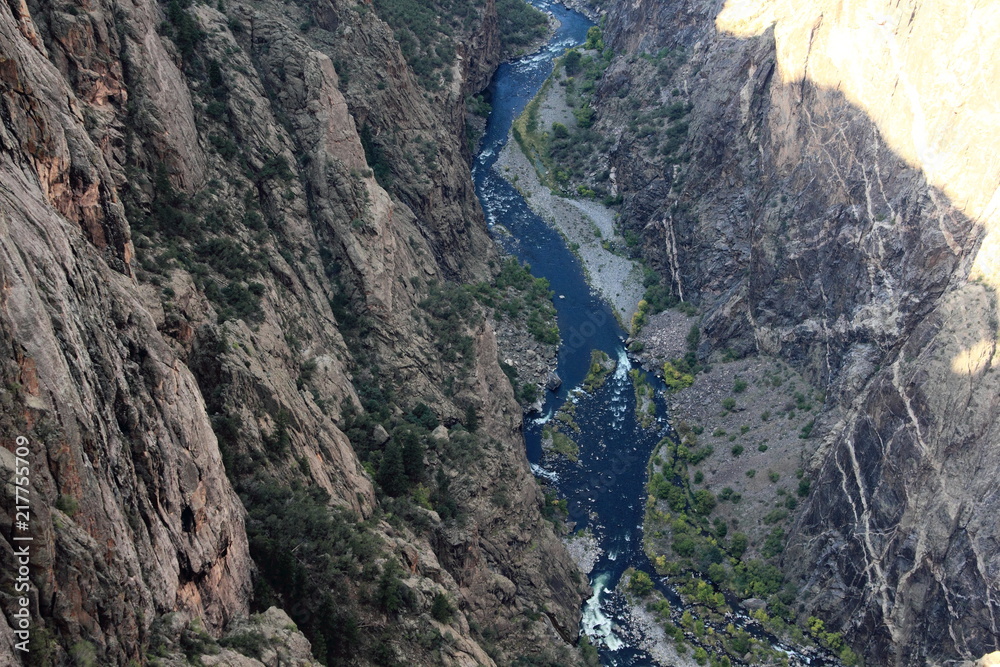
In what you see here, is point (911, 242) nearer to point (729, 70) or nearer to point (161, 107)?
point (729, 70)

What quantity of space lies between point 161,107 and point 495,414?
125ft

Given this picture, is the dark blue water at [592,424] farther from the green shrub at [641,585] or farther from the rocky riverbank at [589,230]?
the green shrub at [641,585]

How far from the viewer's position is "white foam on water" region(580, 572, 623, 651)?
3356 inches

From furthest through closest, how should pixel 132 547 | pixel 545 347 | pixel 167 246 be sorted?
pixel 545 347, pixel 167 246, pixel 132 547

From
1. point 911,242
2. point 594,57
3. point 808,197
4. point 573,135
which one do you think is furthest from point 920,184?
point 594,57

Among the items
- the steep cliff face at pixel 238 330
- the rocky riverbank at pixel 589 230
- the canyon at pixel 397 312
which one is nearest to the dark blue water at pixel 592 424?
the rocky riverbank at pixel 589 230

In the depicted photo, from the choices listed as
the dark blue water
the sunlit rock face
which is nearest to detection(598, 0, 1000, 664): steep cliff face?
the sunlit rock face

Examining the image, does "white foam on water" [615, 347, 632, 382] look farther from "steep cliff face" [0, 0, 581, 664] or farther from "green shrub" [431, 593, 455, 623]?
"green shrub" [431, 593, 455, 623]

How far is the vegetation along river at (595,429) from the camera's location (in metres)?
87.9

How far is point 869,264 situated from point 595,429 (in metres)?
29.4

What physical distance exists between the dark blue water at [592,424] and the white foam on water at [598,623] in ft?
0.26

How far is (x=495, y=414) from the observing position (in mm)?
91250

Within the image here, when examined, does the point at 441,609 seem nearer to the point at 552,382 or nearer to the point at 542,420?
the point at 542,420

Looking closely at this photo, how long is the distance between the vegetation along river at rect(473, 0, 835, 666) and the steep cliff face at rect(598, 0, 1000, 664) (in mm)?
9355
